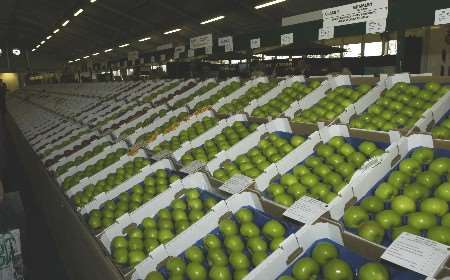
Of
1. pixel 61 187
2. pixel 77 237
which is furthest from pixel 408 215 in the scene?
pixel 61 187

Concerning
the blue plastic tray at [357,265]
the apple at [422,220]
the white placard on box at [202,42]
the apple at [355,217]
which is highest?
the white placard on box at [202,42]

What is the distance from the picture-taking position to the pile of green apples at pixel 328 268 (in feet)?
4.45

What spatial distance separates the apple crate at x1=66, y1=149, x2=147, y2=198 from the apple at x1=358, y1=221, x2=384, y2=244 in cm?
255

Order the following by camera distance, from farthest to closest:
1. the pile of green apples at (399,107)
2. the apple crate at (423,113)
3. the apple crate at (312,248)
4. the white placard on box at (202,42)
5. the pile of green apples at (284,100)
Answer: the white placard on box at (202,42), the pile of green apples at (284,100), the pile of green apples at (399,107), the apple crate at (423,113), the apple crate at (312,248)

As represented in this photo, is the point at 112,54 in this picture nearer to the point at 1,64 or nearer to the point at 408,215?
the point at 1,64

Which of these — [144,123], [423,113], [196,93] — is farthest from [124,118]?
[423,113]

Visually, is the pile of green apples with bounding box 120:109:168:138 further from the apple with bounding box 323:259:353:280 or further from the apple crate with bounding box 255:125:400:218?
the apple with bounding box 323:259:353:280

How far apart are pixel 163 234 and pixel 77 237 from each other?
3.21 ft

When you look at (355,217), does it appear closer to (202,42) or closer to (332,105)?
(332,105)

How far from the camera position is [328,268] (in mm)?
1453

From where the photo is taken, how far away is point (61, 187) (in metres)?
3.73

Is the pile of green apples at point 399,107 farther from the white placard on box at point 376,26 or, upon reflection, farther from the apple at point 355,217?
the apple at point 355,217

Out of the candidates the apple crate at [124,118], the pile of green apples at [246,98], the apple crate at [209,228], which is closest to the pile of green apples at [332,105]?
the pile of green apples at [246,98]

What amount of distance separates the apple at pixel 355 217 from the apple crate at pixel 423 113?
2.46ft
